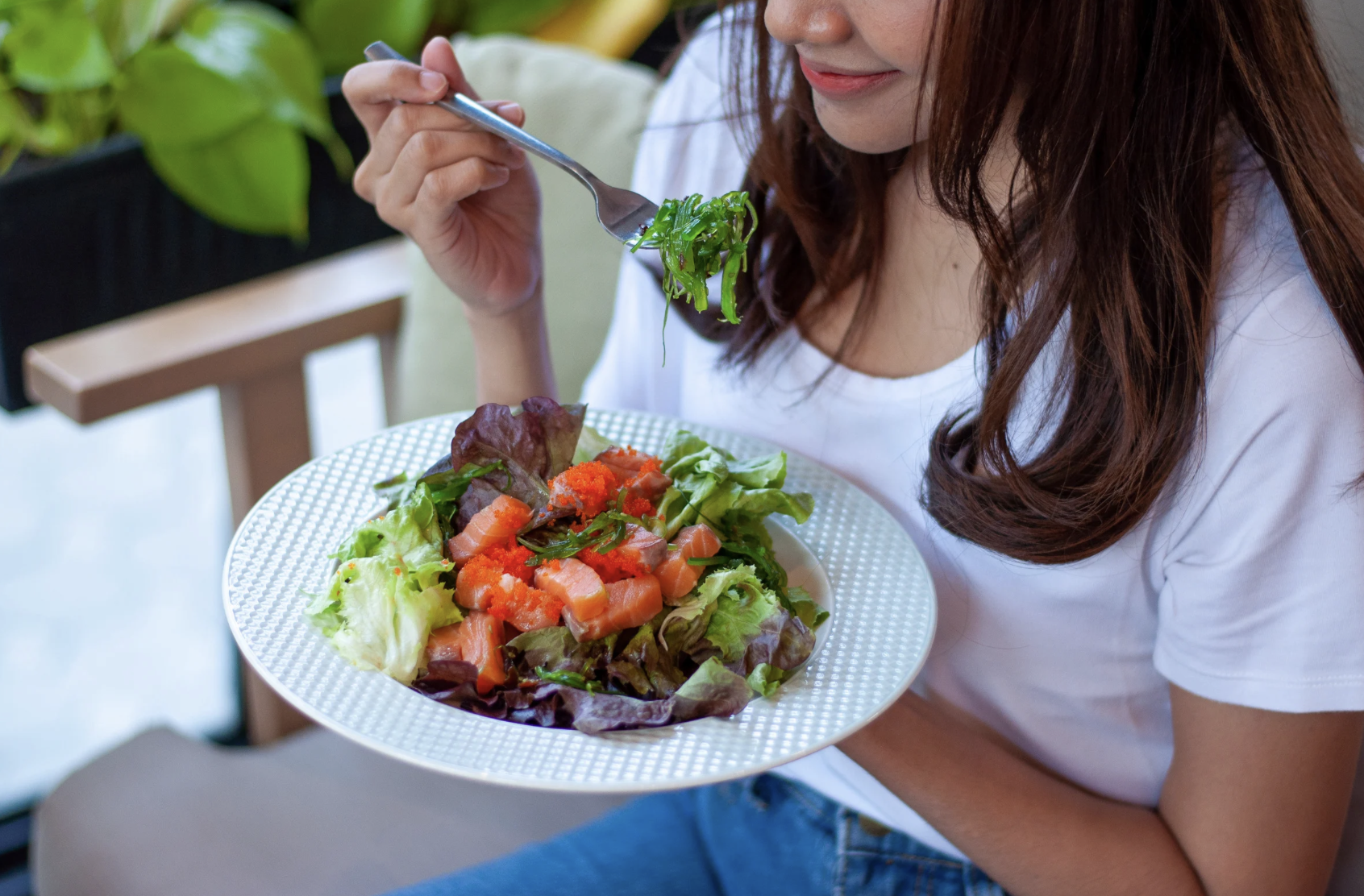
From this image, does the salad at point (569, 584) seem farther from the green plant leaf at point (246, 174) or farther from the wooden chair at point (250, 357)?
the green plant leaf at point (246, 174)

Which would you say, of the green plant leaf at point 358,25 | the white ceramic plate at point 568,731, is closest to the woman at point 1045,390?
the white ceramic plate at point 568,731

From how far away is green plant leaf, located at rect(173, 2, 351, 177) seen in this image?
161 cm

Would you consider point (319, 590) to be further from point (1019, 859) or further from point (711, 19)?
point (711, 19)

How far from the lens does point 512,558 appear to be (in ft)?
3.01

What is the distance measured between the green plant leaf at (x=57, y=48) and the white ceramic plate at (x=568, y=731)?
33.0 inches

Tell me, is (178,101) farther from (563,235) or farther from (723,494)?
(723,494)

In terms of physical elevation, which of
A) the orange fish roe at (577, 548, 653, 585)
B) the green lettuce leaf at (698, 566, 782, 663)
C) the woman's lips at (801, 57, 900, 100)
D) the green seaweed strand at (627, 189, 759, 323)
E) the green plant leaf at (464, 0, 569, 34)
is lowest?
the green lettuce leaf at (698, 566, 782, 663)

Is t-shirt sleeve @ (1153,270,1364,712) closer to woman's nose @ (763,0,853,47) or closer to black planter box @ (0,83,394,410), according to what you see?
woman's nose @ (763,0,853,47)

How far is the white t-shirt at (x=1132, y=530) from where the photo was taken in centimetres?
90

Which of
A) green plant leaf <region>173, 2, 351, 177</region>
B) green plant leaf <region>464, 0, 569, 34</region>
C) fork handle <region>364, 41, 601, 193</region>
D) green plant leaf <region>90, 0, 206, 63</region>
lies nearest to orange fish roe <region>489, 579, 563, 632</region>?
fork handle <region>364, 41, 601, 193</region>

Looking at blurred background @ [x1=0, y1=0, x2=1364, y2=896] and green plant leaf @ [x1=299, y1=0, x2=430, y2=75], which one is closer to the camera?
blurred background @ [x1=0, y1=0, x2=1364, y2=896]

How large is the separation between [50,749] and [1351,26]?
6.91ft

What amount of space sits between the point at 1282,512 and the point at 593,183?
0.60 meters

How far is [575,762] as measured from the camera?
746 millimetres
